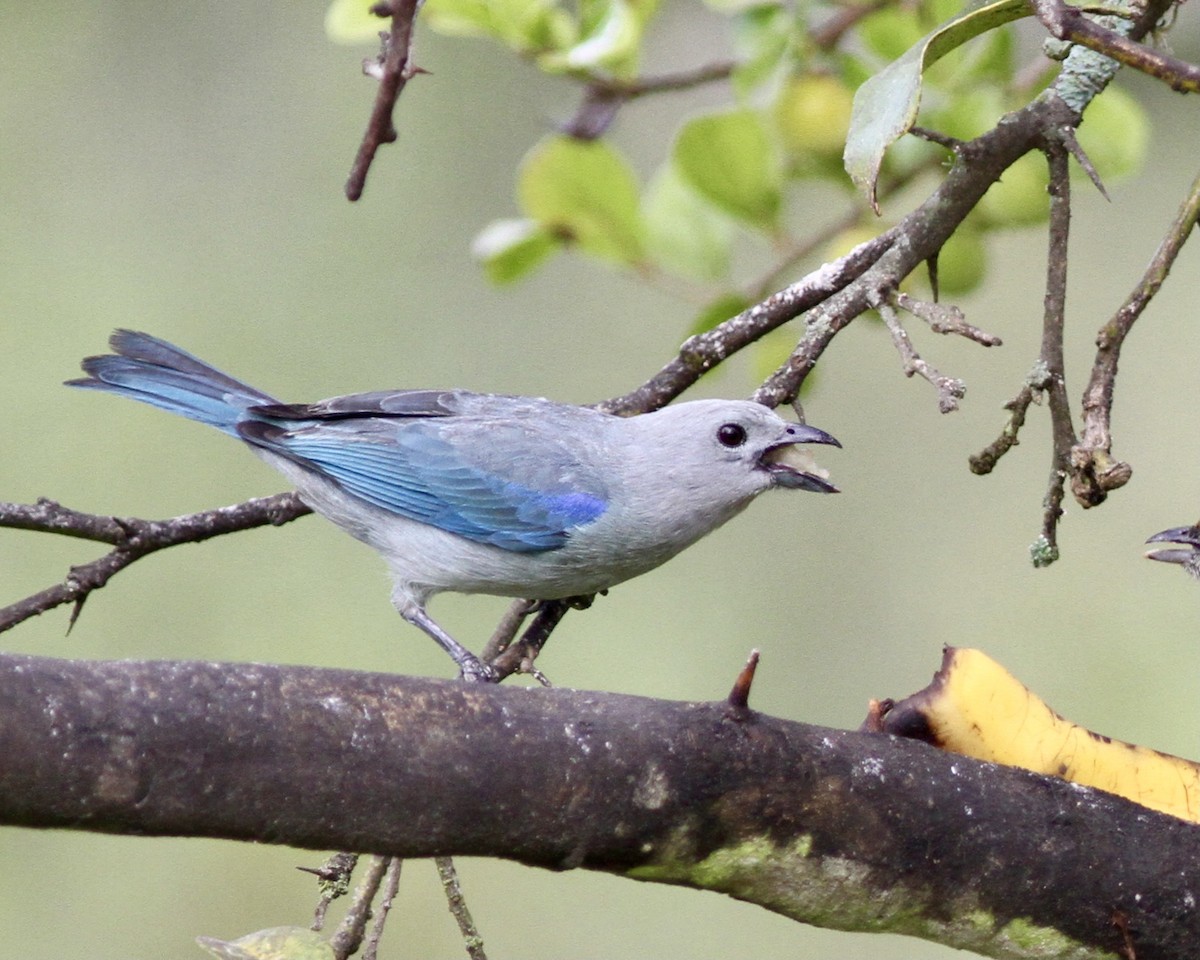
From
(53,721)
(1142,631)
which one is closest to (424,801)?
(53,721)

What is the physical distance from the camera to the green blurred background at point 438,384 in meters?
5.59

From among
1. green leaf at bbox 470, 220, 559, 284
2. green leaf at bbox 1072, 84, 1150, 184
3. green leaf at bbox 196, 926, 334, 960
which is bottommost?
green leaf at bbox 196, 926, 334, 960

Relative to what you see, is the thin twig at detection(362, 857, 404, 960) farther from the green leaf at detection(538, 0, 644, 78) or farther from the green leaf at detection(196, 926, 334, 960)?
the green leaf at detection(538, 0, 644, 78)

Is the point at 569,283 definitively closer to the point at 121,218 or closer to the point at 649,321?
the point at 649,321

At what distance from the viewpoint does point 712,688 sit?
5621 millimetres

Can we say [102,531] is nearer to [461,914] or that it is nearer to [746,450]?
[461,914]

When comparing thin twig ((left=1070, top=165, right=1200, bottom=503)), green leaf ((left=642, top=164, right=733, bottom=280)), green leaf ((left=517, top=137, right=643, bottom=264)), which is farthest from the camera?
green leaf ((left=642, top=164, right=733, bottom=280))

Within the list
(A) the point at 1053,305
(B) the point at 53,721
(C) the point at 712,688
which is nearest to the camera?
(B) the point at 53,721

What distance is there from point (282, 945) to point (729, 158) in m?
1.98

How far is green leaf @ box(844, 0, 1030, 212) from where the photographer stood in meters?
2.08

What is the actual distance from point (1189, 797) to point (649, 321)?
13.7 ft

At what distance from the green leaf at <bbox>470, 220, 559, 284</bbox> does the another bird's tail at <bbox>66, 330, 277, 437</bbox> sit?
0.61 meters

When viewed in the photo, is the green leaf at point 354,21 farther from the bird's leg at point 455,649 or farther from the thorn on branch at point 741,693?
the thorn on branch at point 741,693

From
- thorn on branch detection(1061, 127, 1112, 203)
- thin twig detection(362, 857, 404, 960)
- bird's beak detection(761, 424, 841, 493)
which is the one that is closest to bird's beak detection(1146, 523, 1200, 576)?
bird's beak detection(761, 424, 841, 493)
